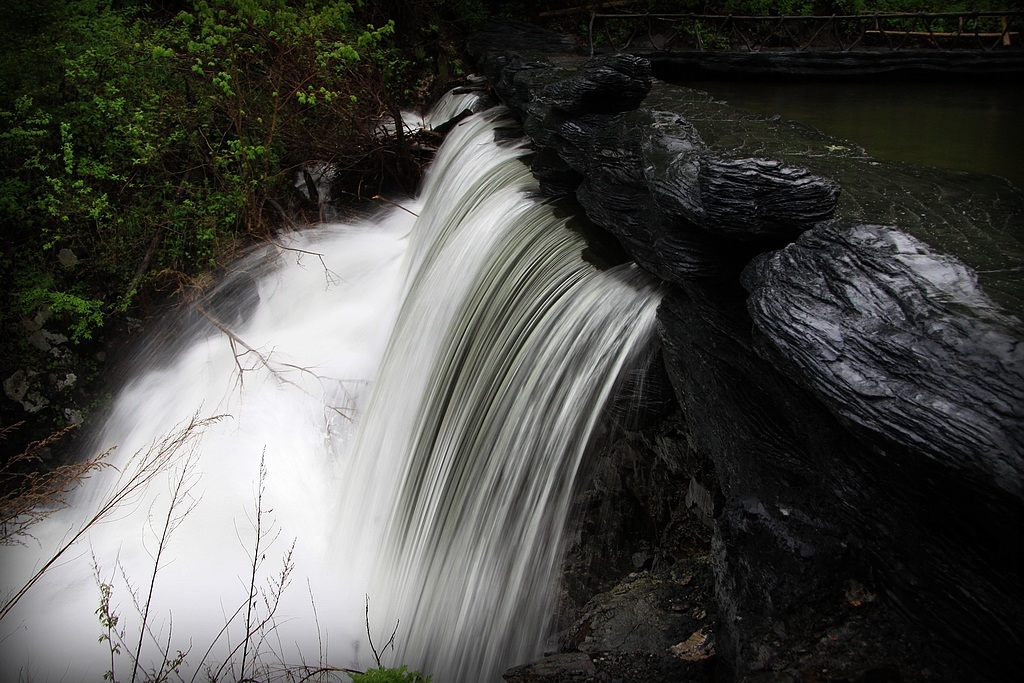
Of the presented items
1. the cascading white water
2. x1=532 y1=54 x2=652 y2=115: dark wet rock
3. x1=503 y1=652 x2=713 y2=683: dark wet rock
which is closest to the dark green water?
x1=532 y1=54 x2=652 y2=115: dark wet rock

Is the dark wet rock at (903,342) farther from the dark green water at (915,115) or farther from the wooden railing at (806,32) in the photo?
the wooden railing at (806,32)

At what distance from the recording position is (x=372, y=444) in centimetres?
513

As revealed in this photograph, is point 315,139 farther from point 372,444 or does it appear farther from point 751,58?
point 751,58

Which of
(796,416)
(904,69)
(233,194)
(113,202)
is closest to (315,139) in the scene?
(233,194)

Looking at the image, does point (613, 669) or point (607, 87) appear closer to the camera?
point (613, 669)

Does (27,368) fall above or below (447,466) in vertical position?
above

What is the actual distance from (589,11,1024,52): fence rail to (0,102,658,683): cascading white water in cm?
414

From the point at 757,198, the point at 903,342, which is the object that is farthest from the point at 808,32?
the point at 903,342

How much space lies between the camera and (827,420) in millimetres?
2184

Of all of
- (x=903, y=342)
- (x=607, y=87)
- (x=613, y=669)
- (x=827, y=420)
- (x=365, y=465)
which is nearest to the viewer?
(x=903, y=342)

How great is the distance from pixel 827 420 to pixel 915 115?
469 cm

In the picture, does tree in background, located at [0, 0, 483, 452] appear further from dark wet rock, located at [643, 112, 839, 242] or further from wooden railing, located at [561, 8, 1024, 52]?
dark wet rock, located at [643, 112, 839, 242]

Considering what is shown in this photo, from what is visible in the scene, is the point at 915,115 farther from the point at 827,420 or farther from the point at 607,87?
the point at 827,420

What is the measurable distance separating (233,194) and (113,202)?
1211mm
